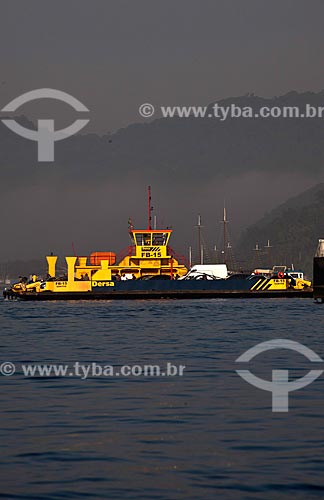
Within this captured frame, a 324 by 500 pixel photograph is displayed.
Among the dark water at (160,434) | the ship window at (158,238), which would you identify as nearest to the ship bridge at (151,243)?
the ship window at (158,238)

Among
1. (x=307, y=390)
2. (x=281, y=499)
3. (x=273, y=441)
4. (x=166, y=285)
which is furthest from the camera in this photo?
(x=166, y=285)

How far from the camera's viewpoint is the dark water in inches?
715

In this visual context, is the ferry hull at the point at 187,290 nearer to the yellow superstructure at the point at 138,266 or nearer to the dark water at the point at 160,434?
the yellow superstructure at the point at 138,266

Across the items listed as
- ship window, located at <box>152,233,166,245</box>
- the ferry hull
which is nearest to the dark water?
the ferry hull

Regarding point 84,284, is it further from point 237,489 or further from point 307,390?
point 237,489

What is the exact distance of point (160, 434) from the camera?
2300 cm

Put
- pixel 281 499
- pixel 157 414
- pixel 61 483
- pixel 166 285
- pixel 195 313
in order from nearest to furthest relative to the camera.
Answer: pixel 281 499 < pixel 61 483 < pixel 157 414 < pixel 195 313 < pixel 166 285

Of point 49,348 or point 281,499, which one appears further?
point 49,348

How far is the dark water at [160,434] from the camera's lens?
→ 18.2 meters

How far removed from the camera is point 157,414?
25781 mm

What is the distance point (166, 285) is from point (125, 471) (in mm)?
98475

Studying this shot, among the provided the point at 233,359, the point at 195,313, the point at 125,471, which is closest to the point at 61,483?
the point at 125,471

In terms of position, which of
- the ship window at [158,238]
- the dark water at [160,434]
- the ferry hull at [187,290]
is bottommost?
the dark water at [160,434]

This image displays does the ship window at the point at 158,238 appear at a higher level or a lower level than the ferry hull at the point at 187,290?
higher
